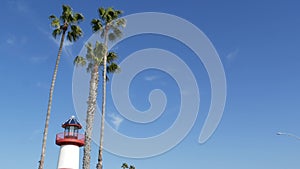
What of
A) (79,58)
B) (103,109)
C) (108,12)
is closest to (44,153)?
(103,109)

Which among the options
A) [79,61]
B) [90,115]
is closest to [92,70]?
[79,61]

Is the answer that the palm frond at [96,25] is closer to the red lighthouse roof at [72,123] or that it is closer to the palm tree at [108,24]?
the palm tree at [108,24]

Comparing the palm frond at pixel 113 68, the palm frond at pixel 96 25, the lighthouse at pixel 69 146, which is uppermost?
the palm frond at pixel 96 25

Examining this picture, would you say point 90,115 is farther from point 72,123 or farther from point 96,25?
point 96,25

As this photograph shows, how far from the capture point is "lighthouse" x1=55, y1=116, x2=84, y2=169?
1276 inches

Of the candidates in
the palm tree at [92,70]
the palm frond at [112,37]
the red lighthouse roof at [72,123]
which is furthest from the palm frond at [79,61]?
the red lighthouse roof at [72,123]

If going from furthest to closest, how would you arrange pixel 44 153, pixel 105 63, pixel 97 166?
pixel 105 63
pixel 97 166
pixel 44 153

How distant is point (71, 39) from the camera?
32250 mm

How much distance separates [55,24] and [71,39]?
2.02 metres

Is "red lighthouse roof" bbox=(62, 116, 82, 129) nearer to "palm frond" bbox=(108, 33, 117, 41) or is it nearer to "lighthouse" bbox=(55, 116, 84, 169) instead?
"lighthouse" bbox=(55, 116, 84, 169)

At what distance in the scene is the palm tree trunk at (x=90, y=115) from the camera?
29016 mm

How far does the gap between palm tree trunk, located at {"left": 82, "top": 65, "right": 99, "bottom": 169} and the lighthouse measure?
3.32m

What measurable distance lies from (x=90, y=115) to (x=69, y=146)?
4.52 m

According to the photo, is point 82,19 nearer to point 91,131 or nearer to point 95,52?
point 95,52
